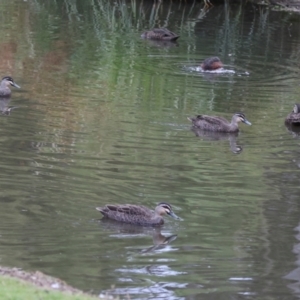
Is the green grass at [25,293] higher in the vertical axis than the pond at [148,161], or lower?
higher

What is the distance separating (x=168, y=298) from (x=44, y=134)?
303 inches

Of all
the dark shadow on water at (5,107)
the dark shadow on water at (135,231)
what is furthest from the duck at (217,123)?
the dark shadow on water at (135,231)

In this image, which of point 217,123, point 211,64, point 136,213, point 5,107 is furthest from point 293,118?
point 136,213

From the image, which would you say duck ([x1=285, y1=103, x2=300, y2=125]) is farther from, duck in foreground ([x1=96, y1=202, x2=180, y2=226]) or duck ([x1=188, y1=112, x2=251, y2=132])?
duck in foreground ([x1=96, y1=202, x2=180, y2=226])

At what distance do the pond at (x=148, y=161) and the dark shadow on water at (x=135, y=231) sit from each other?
0.03 meters

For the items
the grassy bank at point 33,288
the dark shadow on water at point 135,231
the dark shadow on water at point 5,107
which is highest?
the grassy bank at point 33,288

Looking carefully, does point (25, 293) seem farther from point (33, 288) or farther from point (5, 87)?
point (5, 87)

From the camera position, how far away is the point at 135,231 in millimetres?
13070

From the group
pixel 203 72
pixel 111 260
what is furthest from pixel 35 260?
pixel 203 72

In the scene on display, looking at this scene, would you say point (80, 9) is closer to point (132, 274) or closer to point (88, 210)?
point (88, 210)

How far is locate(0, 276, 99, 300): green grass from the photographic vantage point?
28.6 feet

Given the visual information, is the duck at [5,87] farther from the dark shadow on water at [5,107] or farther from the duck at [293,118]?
the duck at [293,118]

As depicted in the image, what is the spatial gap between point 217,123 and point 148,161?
9.53 feet

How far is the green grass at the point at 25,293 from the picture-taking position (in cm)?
870
